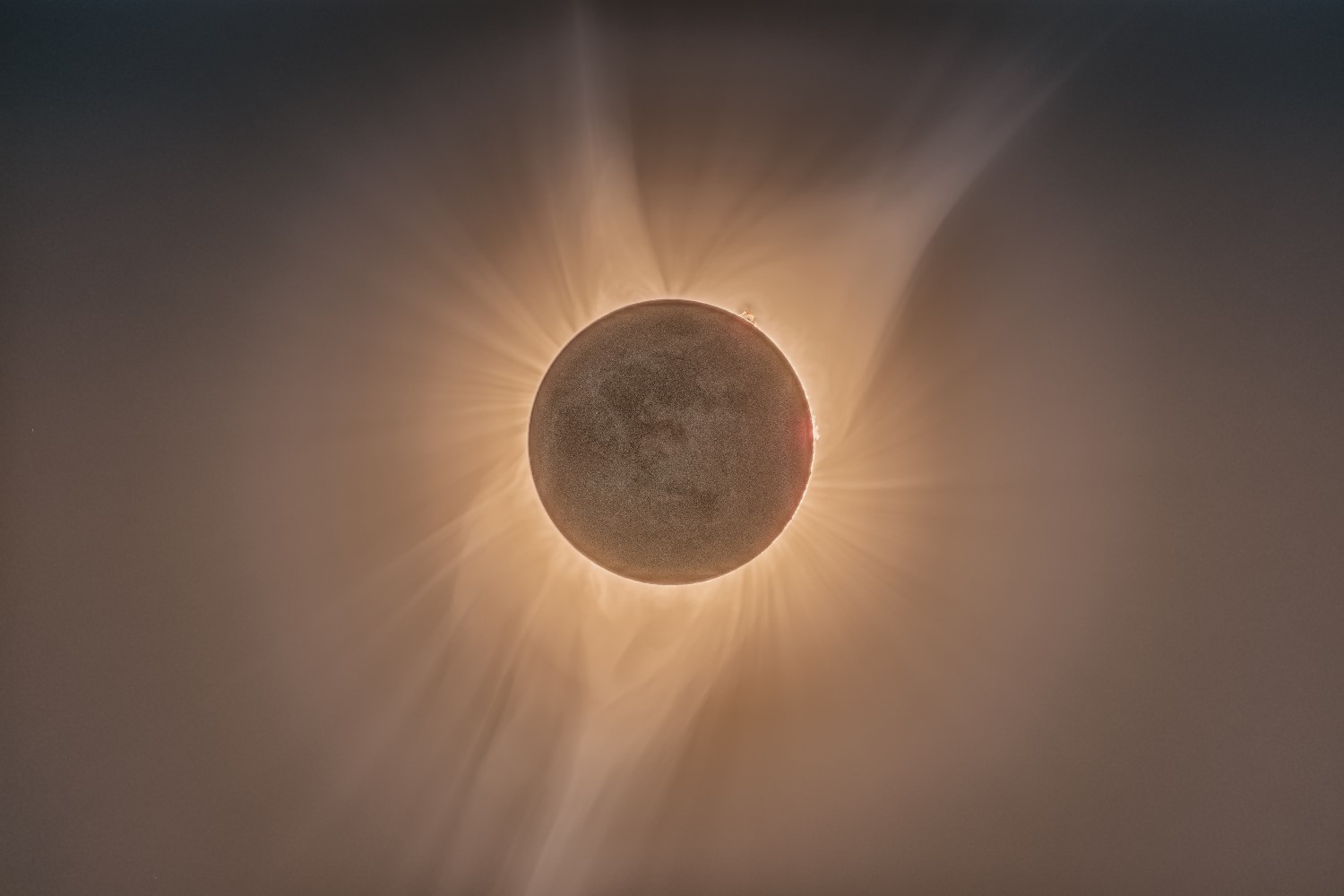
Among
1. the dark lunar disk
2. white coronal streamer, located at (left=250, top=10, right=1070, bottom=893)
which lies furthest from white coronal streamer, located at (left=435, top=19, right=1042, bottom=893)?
the dark lunar disk

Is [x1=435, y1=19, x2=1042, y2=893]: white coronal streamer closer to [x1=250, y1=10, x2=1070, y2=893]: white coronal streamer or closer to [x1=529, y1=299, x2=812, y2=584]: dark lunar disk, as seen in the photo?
[x1=250, y1=10, x2=1070, y2=893]: white coronal streamer

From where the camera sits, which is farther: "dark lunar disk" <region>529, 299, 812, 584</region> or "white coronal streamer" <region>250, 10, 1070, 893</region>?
"white coronal streamer" <region>250, 10, 1070, 893</region>

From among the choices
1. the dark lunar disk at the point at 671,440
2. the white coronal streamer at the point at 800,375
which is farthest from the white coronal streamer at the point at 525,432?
the dark lunar disk at the point at 671,440

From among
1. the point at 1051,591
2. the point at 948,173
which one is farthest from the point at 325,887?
the point at 948,173

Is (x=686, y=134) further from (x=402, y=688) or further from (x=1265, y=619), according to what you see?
(x=1265, y=619)

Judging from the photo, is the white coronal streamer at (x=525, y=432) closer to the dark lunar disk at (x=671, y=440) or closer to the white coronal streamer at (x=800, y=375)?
the white coronal streamer at (x=800, y=375)
